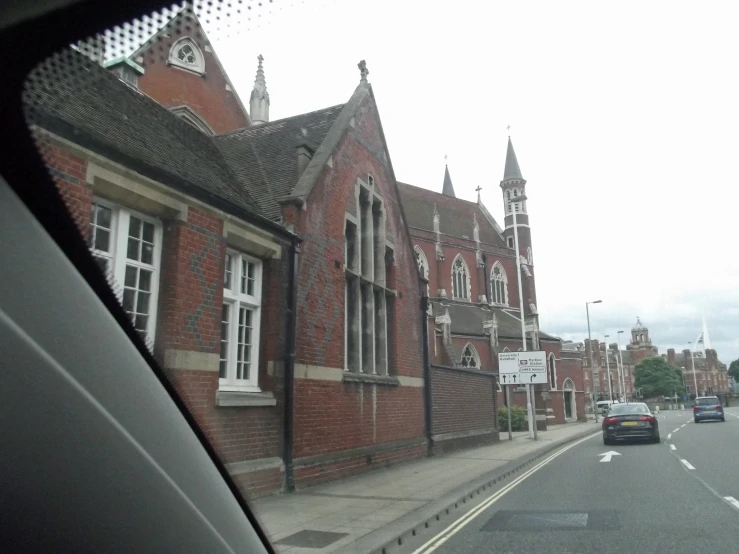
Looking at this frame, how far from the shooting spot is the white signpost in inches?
949

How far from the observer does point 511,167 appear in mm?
58219

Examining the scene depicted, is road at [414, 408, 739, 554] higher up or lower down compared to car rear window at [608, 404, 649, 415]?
lower down

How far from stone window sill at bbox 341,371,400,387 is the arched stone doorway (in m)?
34.9

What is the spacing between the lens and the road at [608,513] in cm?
622

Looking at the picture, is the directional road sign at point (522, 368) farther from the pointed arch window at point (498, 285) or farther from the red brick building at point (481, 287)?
the pointed arch window at point (498, 285)

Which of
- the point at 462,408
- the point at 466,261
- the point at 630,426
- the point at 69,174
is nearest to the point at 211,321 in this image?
the point at 69,174

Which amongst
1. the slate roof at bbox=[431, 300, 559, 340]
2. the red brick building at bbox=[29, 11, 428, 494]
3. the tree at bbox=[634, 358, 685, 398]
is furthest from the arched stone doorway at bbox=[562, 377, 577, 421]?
the tree at bbox=[634, 358, 685, 398]

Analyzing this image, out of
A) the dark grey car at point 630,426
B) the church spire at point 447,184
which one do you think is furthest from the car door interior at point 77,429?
the church spire at point 447,184

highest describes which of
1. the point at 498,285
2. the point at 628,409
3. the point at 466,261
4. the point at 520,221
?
the point at 520,221

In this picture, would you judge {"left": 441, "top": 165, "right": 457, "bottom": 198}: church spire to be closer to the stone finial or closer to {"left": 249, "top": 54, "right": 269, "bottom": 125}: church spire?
{"left": 249, "top": 54, "right": 269, "bottom": 125}: church spire

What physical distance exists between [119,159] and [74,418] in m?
3.90

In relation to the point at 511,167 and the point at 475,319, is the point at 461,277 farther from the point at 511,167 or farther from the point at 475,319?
the point at 511,167

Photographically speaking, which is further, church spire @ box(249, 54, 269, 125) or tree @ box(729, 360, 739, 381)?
tree @ box(729, 360, 739, 381)

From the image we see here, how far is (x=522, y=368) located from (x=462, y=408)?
5.95 m
